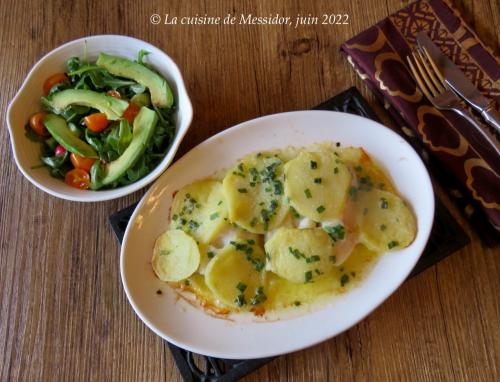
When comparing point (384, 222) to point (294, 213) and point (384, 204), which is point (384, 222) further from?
point (294, 213)

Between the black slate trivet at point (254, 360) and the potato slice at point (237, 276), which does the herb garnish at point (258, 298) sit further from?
the black slate trivet at point (254, 360)

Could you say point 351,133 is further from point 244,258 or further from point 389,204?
point 244,258

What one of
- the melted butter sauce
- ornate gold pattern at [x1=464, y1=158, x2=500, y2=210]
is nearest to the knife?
ornate gold pattern at [x1=464, y1=158, x2=500, y2=210]

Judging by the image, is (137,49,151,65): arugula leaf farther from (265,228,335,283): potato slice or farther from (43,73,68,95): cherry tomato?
(265,228,335,283): potato slice

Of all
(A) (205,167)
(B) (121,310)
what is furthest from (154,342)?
(A) (205,167)

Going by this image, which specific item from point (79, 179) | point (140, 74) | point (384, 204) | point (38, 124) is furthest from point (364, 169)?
point (38, 124)

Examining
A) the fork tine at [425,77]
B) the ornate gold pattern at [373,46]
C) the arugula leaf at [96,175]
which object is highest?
the ornate gold pattern at [373,46]

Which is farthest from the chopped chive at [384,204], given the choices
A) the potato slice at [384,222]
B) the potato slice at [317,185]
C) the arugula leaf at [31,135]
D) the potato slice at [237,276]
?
the arugula leaf at [31,135]
